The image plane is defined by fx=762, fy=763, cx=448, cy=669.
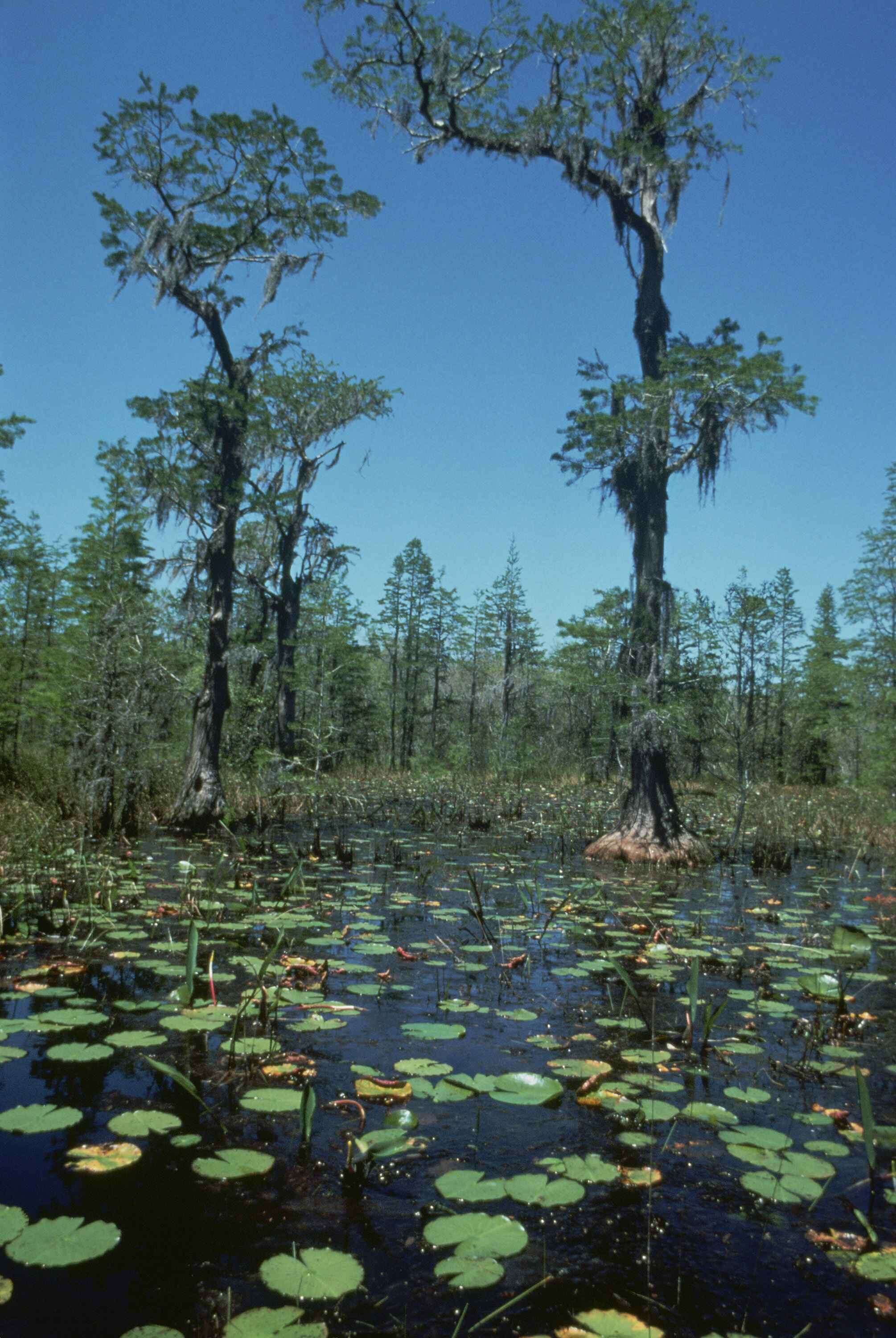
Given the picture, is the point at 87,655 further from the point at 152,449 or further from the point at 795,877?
the point at 795,877

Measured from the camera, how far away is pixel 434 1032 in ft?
10.9

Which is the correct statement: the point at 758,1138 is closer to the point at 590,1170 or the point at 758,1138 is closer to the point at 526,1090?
the point at 590,1170

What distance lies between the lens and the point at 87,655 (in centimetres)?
1062

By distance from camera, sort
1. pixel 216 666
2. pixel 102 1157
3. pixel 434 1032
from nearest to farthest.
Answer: pixel 102 1157
pixel 434 1032
pixel 216 666

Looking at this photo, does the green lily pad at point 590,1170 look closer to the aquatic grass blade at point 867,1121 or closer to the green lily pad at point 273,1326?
the aquatic grass blade at point 867,1121

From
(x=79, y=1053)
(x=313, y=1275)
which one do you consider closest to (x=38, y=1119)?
(x=79, y=1053)

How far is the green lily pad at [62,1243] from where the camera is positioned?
1.70m

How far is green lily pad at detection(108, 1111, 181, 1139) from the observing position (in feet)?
7.72

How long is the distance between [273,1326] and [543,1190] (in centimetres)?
83

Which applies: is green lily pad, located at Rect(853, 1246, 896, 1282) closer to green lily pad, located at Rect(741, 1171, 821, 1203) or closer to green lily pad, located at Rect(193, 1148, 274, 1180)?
green lily pad, located at Rect(741, 1171, 821, 1203)

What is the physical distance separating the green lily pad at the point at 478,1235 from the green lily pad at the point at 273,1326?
376 mm

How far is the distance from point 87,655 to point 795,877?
966 centimetres

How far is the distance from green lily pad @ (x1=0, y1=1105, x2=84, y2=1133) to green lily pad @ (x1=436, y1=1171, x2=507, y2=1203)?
1.19m

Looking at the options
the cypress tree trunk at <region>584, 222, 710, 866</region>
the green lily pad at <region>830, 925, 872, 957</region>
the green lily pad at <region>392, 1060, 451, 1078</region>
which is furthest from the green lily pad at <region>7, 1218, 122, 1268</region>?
the cypress tree trunk at <region>584, 222, 710, 866</region>
